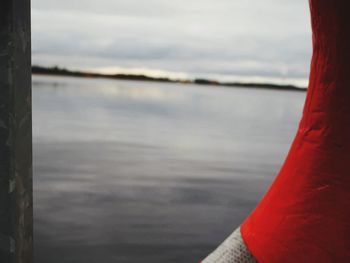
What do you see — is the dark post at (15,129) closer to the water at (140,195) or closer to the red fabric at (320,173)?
the red fabric at (320,173)

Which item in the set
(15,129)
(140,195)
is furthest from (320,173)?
(140,195)

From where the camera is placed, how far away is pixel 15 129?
8.20ft

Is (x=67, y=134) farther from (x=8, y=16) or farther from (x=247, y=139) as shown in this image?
(x=8, y=16)

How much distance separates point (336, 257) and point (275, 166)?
31.3 ft

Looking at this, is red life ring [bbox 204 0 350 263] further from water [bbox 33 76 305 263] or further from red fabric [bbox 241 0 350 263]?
water [bbox 33 76 305 263]

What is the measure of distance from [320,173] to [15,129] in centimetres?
150

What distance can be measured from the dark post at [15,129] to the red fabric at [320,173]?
48.9 inches

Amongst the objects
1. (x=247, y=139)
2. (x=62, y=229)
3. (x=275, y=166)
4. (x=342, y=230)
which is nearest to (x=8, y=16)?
(x=342, y=230)

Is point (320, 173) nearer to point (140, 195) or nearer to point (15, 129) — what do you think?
point (15, 129)

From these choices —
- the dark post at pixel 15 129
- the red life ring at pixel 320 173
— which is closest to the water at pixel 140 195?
the dark post at pixel 15 129

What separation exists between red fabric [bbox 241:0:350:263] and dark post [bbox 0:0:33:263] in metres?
1.24

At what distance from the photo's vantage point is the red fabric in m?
2.05

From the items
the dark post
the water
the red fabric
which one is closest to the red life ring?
the red fabric

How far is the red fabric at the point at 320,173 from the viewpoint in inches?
80.6
